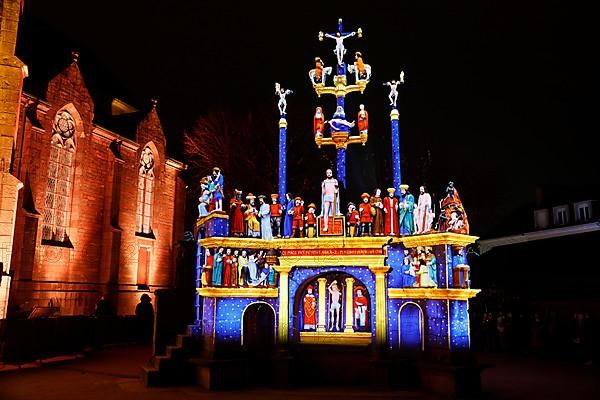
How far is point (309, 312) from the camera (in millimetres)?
15195

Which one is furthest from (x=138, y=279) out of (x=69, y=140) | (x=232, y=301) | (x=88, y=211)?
(x=232, y=301)

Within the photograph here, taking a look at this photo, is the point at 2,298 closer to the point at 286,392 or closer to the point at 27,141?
the point at 27,141

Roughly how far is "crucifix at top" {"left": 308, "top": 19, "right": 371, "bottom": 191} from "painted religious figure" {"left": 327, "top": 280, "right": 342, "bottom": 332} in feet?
11.1

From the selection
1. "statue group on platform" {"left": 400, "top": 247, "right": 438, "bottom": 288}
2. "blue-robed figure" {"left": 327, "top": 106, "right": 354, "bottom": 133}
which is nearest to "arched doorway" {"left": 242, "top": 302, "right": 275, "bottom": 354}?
"statue group on platform" {"left": 400, "top": 247, "right": 438, "bottom": 288}

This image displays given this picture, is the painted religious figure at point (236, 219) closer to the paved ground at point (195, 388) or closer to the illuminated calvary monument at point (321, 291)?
the illuminated calvary monument at point (321, 291)

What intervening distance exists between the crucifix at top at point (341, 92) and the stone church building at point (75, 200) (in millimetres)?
12569

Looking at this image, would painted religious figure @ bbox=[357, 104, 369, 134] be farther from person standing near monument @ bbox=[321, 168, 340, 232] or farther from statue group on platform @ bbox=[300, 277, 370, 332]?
statue group on platform @ bbox=[300, 277, 370, 332]

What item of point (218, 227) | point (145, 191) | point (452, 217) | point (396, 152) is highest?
point (145, 191)

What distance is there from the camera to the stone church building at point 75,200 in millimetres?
21141

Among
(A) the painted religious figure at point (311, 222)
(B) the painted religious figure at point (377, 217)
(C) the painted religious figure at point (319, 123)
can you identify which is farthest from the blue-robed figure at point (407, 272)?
(C) the painted religious figure at point (319, 123)

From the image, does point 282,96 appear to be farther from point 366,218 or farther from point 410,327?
point 410,327

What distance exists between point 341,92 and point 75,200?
675 inches

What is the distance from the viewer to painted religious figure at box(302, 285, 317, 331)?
15133mm

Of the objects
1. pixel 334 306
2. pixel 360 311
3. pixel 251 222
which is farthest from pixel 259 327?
pixel 251 222
